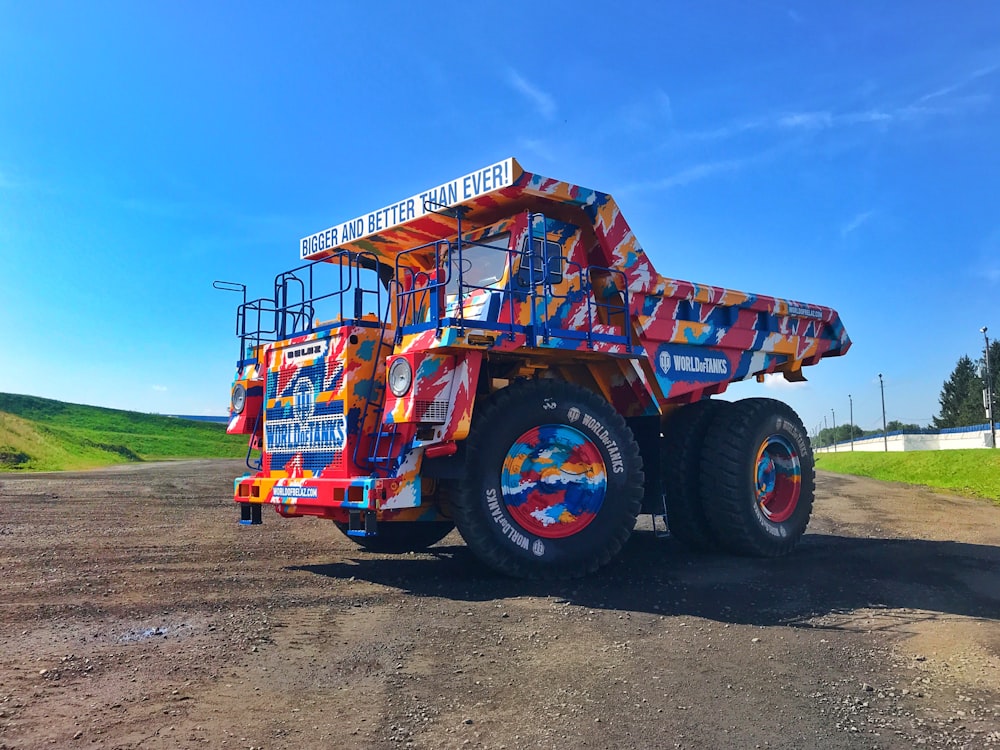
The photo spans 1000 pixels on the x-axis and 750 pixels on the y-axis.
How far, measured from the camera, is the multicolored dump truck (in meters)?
6.59

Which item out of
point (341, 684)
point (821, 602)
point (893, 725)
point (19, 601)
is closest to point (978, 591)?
point (821, 602)

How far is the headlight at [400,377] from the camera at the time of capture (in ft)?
21.1

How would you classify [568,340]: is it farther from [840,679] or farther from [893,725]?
[893,725]

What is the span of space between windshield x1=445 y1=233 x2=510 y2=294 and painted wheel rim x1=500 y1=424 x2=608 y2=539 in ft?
5.74

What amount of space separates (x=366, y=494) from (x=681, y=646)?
2.83 metres

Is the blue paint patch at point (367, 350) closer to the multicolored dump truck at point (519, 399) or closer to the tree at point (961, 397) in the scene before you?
the multicolored dump truck at point (519, 399)

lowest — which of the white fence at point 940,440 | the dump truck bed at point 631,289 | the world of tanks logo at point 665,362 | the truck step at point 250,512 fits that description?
the truck step at point 250,512

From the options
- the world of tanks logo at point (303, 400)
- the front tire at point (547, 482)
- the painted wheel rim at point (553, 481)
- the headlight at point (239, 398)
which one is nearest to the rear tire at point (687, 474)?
the front tire at point (547, 482)

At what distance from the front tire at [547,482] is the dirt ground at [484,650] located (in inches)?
13.0

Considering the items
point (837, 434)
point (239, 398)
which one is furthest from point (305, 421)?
point (837, 434)

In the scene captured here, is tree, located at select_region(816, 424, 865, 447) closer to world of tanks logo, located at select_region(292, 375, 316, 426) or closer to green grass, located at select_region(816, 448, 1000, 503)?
green grass, located at select_region(816, 448, 1000, 503)

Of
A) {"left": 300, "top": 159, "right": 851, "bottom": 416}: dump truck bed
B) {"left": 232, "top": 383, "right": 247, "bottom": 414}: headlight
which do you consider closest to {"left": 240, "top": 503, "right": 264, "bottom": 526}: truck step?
{"left": 232, "top": 383, "right": 247, "bottom": 414}: headlight

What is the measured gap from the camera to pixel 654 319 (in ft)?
27.5

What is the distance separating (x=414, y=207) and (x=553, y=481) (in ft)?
10.6
